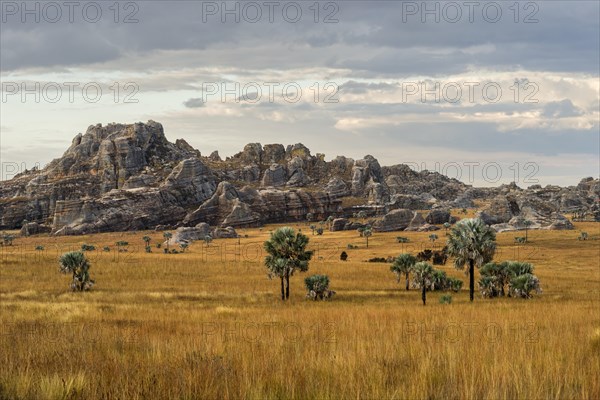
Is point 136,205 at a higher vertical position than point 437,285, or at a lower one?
higher

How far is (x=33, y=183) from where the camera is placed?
189250mm

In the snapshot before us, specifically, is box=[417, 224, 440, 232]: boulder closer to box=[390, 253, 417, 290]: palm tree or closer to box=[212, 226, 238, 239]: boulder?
box=[212, 226, 238, 239]: boulder

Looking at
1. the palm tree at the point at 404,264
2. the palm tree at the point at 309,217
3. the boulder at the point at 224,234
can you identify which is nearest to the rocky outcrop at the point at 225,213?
the boulder at the point at 224,234

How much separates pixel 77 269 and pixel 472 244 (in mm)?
31022

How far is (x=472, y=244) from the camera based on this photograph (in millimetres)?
37781

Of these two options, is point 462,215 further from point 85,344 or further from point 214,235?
point 85,344

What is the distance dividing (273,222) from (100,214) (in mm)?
56272

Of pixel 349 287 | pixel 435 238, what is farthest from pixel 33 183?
pixel 349 287

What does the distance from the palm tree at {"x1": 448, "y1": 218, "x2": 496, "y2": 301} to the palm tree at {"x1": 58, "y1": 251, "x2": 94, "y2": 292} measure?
28.5 metres

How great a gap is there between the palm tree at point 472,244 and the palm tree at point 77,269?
28501mm

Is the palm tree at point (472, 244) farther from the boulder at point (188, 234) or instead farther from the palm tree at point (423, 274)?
the boulder at point (188, 234)

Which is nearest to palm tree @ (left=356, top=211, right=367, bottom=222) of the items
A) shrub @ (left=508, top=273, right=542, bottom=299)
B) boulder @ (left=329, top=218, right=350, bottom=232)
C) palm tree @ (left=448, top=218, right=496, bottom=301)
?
boulder @ (left=329, top=218, right=350, bottom=232)

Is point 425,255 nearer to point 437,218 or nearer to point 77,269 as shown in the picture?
point 77,269

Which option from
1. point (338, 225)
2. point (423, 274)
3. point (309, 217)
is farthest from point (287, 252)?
point (309, 217)
